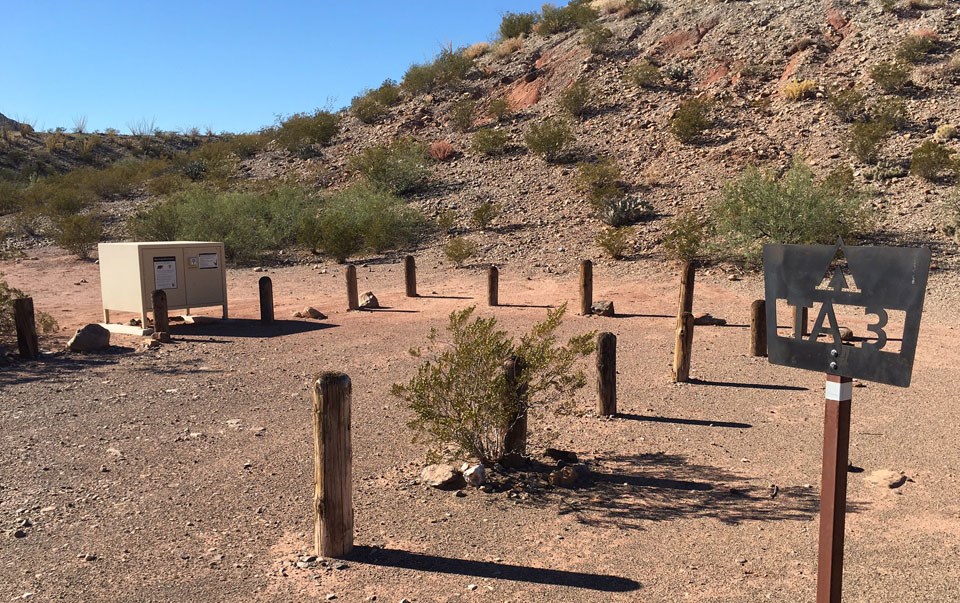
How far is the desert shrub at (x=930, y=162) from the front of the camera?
19.1 meters

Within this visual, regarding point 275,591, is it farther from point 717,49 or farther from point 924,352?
point 717,49

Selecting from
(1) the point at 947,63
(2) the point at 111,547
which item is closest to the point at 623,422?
(2) the point at 111,547

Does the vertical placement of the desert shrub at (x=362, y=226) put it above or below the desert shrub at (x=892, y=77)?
below

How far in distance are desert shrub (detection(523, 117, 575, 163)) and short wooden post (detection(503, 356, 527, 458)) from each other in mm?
22098

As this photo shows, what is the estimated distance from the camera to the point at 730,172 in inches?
895

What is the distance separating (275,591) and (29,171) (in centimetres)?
4549

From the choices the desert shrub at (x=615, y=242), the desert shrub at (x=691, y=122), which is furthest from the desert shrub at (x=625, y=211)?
the desert shrub at (x=691, y=122)

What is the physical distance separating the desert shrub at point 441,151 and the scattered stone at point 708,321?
19.8m

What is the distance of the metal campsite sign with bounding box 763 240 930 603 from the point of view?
9.21 ft

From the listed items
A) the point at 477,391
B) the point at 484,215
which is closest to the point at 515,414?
the point at 477,391

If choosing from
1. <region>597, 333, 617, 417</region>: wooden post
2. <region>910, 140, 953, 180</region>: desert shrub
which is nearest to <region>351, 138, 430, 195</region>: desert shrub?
<region>910, 140, 953, 180</region>: desert shrub

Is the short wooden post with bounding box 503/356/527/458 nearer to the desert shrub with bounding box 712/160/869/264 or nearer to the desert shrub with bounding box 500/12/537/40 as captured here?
the desert shrub with bounding box 712/160/869/264

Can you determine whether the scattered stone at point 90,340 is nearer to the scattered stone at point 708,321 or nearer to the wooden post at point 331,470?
the wooden post at point 331,470

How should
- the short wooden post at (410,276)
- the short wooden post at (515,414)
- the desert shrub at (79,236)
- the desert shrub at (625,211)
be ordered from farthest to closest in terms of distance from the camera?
1. the desert shrub at (79,236)
2. the desert shrub at (625,211)
3. the short wooden post at (410,276)
4. the short wooden post at (515,414)
